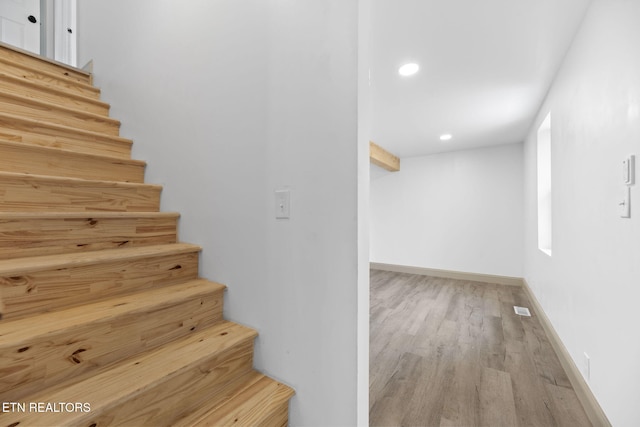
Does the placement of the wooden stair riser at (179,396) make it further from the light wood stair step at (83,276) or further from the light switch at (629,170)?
the light switch at (629,170)

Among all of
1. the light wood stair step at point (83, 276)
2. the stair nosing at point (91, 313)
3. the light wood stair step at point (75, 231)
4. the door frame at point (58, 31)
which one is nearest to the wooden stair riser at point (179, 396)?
the stair nosing at point (91, 313)

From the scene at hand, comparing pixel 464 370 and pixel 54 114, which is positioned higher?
pixel 54 114

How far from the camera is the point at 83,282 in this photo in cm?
109

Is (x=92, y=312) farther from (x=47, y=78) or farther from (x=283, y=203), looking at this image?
(x=47, y=78)

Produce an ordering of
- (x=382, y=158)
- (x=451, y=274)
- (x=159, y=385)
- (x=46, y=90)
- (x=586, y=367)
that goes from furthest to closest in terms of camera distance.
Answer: (x=451, y=274), (x=382, y=158), (x=46, y=90), (x=586, y=367), (x=159, y=385)

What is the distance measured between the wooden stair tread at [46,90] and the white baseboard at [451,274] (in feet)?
16.5

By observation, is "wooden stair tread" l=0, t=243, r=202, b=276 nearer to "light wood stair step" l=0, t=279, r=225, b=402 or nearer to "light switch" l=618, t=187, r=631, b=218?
"light wood stair step" l=0, t=279, r=225, b=402

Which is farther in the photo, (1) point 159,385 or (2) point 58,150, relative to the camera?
(2) point 58,150

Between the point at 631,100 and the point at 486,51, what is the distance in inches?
44.9

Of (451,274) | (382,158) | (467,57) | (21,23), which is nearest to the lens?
(467,57)

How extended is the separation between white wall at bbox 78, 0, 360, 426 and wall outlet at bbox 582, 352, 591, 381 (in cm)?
156

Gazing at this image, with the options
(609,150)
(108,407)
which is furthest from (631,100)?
(108,407)

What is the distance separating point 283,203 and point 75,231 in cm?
97

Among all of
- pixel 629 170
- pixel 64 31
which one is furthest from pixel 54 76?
pixel 629 170
